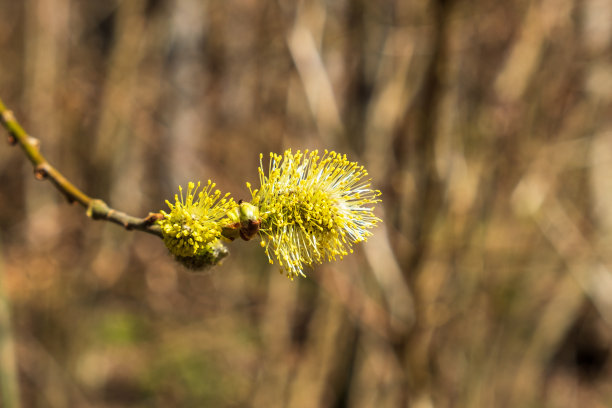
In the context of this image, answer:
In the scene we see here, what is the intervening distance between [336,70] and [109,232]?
188cm

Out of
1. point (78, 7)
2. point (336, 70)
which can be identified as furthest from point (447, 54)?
point (78, 7)

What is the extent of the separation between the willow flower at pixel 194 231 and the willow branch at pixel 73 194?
0.03 meters

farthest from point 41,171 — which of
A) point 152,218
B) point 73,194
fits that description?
point 152,218

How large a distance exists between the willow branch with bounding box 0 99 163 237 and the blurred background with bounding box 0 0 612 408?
35.4 inches

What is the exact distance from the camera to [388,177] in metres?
2.76

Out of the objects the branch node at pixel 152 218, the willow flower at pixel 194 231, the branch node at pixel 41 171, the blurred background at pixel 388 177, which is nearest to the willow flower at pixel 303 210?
the willow flower at pixel 194 231

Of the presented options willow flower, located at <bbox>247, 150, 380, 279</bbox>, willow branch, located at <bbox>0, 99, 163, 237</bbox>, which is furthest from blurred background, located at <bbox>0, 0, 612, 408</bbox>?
willow flower, located at <bbox>247, 150, 380, 279</bbox>

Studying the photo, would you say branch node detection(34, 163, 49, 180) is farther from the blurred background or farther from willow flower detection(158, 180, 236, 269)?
the blurred background

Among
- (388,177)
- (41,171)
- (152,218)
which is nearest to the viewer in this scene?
(152,218)

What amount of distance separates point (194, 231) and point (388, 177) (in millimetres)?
1849

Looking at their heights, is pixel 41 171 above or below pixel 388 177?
below

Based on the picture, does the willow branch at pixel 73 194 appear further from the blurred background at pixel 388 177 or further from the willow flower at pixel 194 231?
the blurred background at pixel 388 177

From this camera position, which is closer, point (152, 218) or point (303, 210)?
point (152, 218)

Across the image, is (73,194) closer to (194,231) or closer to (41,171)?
(41,171)
